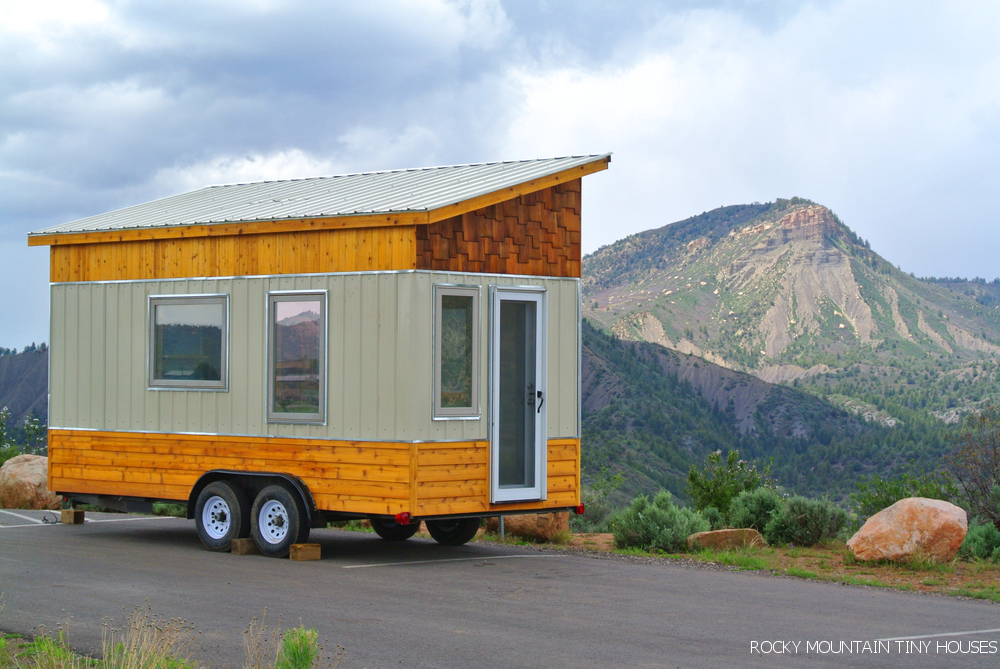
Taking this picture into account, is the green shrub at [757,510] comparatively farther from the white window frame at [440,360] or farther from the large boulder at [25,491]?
the large boulder at [25,491]

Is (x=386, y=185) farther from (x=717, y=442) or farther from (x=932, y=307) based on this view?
(x=932, y=307)

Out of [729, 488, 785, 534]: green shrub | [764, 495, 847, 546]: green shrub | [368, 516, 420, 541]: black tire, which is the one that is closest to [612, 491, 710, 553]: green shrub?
[764, 495, 847, 546]: green shrub

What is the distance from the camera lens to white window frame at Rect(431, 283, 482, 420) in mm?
11273

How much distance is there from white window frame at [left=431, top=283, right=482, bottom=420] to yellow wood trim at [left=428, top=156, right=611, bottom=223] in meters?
0.72

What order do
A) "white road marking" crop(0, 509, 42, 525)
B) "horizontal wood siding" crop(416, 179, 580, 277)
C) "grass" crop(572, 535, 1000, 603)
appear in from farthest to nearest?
1. "white road marking" crop(0, 509, 42, 525)
2. "horizontal wood siding" crop(416, 179, 580, 277)
3. "grass" crop(572, 535, 1000, 603)

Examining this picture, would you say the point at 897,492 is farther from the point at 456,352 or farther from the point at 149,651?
the point at 149,651

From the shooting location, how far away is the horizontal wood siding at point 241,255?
1133 centimetres

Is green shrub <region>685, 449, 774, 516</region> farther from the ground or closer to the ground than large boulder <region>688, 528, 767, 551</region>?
farther from the ground

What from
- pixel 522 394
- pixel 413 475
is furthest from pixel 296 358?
pixel 522 394

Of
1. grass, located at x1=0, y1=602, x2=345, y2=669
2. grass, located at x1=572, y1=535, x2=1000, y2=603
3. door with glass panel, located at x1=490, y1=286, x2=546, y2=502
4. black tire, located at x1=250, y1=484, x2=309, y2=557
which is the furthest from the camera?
door with glass panel, located at x1=490, y1=286, x2=546, y2=502

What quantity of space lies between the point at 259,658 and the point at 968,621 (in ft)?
18.5

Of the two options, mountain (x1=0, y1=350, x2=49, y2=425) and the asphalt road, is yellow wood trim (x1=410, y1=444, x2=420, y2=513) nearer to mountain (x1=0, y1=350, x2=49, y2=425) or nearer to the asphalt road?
the asphalt road

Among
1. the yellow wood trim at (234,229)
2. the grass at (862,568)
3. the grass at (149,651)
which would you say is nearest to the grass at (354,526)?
the grass at (862,568)

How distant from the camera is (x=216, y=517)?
12336mm
